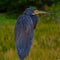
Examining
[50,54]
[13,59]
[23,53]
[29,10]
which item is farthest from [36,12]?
[50,54]

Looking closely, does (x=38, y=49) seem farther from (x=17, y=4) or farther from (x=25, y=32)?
(x=17, y=4)

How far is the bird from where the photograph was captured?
259cm

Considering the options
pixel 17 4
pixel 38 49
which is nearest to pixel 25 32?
pixel 38 49

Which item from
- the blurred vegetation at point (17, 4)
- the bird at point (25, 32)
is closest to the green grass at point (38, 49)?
the bird at point (25, 32)

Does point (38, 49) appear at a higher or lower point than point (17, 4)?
higher

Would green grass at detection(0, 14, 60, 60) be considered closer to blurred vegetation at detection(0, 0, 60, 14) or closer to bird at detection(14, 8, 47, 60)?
bird at detection(14, 8, 47, 60)

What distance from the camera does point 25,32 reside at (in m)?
2.62

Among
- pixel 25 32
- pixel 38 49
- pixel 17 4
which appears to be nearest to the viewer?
pixel 25 32

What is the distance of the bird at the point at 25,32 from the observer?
2586mm

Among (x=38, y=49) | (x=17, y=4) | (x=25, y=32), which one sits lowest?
(x=17, y=4)

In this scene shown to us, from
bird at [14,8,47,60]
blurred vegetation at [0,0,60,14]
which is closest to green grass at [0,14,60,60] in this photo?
bird at [14,8,47,60]

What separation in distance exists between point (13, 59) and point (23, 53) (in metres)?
1.51

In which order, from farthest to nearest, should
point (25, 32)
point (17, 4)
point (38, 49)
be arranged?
point (17, 4)
point (38, 49)
point (25, 32)

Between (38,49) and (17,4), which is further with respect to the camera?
(17,4)
